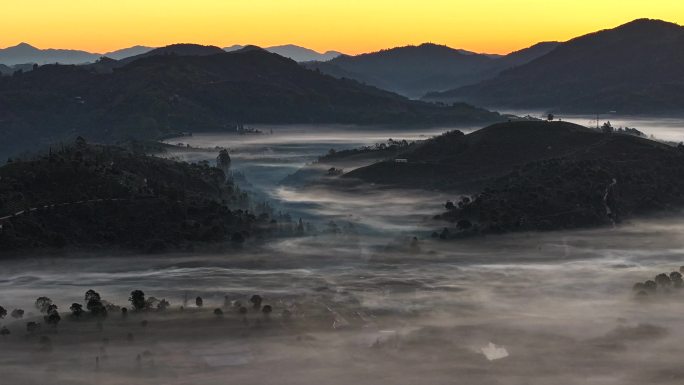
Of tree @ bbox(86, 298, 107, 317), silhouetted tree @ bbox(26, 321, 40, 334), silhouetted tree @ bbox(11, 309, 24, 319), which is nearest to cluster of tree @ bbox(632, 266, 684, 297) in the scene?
tree @ bbox(86, 298, 107, 317)

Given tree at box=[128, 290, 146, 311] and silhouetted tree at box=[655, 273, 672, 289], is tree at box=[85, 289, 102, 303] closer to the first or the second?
tree at box=[128, 290, 146, 311]

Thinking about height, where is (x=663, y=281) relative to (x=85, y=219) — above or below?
below

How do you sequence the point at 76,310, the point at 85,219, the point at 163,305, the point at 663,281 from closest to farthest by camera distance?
the point at 76,310
the point at 163,305
the point at 663,281
the point at 85,219

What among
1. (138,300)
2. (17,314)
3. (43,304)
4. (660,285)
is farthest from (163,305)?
(660,285)

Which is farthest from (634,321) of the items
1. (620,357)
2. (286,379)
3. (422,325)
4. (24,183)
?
(24,183)

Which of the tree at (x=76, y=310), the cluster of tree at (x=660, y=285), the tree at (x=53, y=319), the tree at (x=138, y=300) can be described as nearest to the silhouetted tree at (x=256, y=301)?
the tree at (x=138, y=300)

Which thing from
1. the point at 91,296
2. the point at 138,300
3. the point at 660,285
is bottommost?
the point at 660,285

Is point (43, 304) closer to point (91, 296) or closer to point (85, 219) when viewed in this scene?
point (91, 296)
